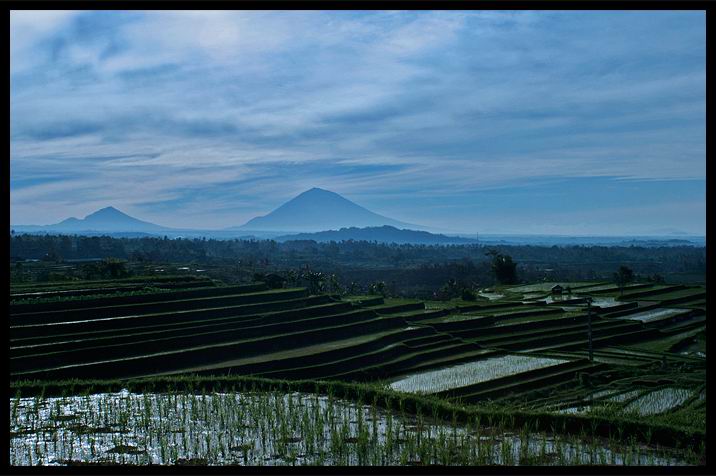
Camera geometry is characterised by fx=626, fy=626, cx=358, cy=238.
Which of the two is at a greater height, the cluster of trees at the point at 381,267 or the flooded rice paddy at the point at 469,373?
the cluster of trees at the point at 381,267

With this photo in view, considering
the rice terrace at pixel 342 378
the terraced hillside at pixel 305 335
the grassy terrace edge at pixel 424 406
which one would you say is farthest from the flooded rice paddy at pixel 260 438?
the terraced hillside at pixel 305 335

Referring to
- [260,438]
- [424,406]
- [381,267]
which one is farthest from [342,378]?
[381,267]

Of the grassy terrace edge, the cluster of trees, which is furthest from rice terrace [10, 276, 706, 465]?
the cluster of trees

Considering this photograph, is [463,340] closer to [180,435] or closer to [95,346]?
[95,346]

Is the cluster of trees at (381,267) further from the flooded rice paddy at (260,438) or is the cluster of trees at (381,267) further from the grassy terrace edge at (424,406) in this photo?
the flooded rice paddy at (260,438)

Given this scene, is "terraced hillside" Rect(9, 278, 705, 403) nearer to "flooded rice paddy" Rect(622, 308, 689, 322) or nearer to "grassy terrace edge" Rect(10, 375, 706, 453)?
"flooded rice paddy" Rect(622, 308, 689, 322)
